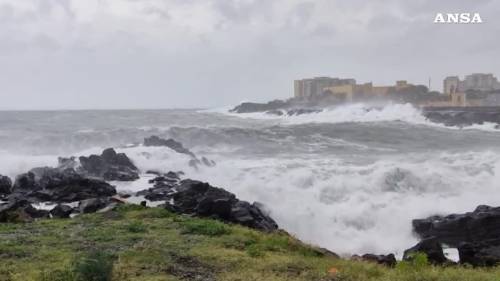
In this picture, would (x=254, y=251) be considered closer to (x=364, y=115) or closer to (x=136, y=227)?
(x=136, y=227)

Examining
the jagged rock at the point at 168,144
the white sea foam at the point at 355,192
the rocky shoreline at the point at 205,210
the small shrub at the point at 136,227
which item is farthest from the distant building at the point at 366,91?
the small shrub at the point at 136,227

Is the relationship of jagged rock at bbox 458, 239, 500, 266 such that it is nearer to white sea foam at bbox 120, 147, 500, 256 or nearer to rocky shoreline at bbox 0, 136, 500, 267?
rocky shoreline at bbox 0, 136, 500, 267

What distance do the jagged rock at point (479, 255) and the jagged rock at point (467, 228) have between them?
2405 mm

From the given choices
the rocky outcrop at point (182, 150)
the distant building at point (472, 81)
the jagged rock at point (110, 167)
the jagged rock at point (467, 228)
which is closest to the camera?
the jagged rock at point (467, 228)

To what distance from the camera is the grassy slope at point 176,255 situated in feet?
22.0

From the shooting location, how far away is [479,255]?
8.82 meters

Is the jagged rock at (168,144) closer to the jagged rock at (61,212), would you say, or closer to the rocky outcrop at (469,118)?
the jagged rock at (61,212)

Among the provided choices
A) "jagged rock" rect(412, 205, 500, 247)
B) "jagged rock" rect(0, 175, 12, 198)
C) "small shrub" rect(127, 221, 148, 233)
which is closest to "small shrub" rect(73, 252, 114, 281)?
"small shrub" rect(127, 221, 148, 233)

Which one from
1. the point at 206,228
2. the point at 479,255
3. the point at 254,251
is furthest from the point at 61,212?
the point at 479,255

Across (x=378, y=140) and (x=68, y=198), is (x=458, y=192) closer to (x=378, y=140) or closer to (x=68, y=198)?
(x=68, y=198)

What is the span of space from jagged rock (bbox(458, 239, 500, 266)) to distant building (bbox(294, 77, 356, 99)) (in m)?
124

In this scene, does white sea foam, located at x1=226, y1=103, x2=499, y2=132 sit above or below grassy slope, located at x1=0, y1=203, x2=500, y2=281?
below

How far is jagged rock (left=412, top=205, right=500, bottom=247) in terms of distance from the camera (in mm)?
11555

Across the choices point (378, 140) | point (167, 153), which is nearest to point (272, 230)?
point (167, 153)
